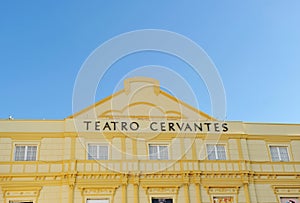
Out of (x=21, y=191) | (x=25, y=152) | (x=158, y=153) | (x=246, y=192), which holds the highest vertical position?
(x=25, y=152)

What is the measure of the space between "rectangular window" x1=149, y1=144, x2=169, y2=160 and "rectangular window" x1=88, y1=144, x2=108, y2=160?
2940 mm

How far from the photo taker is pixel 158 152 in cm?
2589

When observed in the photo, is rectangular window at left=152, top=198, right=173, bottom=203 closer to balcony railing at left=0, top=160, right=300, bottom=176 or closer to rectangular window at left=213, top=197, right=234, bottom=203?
balcony railing at left=0, top=160, right=300, bottom=176

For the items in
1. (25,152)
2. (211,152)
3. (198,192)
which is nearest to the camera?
(198,192)

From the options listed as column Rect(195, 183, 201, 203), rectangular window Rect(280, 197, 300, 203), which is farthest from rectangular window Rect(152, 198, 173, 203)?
rectangular window Rect(280, 197, 300, 203)

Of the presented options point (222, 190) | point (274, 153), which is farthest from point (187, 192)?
point (274, 153)

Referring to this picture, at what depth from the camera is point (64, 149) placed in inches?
980

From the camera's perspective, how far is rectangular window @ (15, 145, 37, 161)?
2462cm

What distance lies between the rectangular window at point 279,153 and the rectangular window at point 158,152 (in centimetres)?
750

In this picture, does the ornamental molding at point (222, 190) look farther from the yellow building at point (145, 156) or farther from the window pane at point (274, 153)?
the window pane at point (274, 153)

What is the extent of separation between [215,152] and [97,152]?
783 centimetres

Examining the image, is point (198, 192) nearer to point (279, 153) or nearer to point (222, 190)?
point (222, 190)

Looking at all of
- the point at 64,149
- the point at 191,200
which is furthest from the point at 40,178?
the point at 191,200

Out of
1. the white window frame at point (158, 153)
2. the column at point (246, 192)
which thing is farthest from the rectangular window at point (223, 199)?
the white window frame at point (158, 153)
